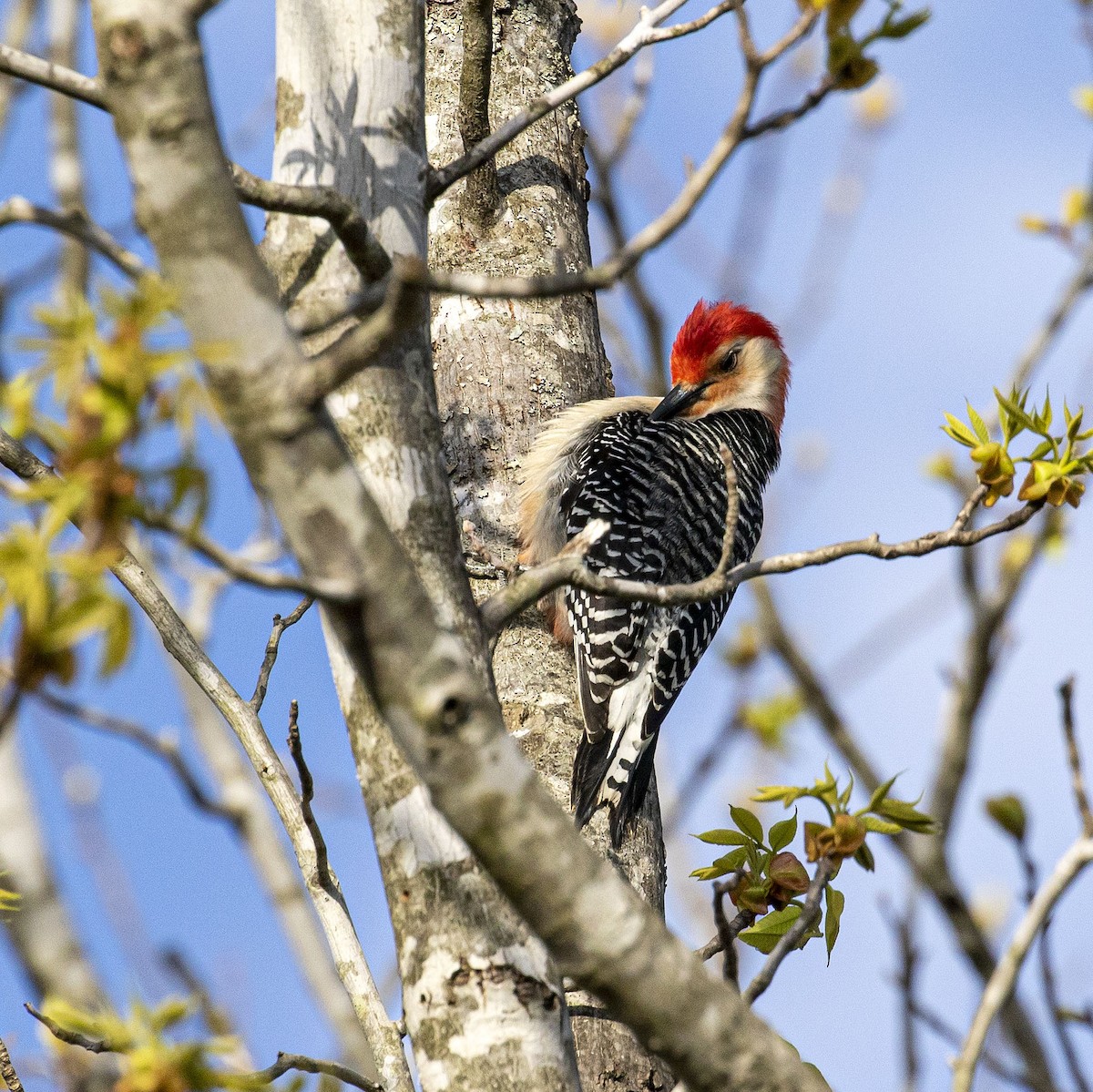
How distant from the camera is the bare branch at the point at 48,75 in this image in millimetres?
1791

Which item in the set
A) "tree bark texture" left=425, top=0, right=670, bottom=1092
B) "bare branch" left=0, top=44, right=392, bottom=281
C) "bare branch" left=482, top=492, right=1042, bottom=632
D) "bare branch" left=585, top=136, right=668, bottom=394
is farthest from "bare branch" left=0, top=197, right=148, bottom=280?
"bare branch" left=585, top=136, right=668, bottom=394

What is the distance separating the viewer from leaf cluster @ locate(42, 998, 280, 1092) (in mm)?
1464

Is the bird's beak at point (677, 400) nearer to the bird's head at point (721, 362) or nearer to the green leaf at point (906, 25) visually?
the bird's head at point (721, 362)

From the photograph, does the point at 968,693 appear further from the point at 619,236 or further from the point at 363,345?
the point at 363,345

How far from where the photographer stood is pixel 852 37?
1.88 meters

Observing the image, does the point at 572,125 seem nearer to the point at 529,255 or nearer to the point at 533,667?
the point at 529,255

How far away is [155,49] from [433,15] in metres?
3.18

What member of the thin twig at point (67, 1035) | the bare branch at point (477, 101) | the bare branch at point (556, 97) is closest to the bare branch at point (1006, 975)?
the thin twig at point (67, 1035)

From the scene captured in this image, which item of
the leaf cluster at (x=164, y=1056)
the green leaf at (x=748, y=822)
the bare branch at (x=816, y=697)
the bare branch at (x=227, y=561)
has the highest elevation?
the bare branch at (x=816, y=697)

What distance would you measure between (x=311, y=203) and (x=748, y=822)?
128 cm

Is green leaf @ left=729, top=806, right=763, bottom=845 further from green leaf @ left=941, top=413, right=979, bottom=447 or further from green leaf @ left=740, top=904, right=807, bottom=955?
green leaf @ left=941, top=413, right=979, bottom=447

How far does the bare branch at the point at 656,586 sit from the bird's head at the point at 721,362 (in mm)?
3737

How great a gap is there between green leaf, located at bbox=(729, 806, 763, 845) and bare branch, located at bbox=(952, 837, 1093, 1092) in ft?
2.08

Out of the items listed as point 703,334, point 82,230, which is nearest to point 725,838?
point 82,230
